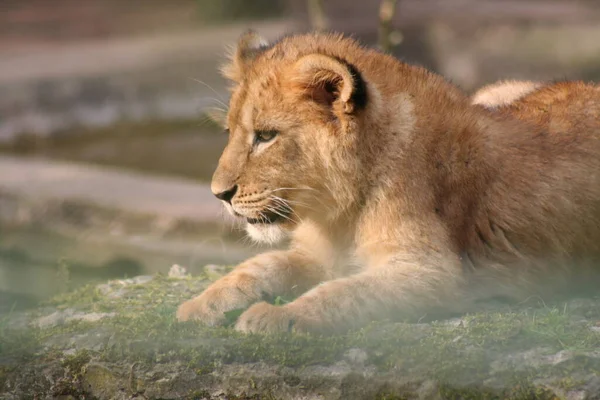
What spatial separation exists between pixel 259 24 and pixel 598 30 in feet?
13.1

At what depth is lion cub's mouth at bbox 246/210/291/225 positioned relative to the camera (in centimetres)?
396

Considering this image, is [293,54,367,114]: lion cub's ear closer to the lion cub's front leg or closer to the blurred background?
the lion cub's front leg

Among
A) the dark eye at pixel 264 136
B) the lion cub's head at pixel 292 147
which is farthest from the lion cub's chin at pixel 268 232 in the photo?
the dark eye at pixel 264 136

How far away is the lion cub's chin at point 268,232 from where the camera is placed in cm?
402

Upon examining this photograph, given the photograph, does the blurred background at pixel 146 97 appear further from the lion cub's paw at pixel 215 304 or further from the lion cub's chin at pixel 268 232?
the lion cub's chin at pixel 268 232

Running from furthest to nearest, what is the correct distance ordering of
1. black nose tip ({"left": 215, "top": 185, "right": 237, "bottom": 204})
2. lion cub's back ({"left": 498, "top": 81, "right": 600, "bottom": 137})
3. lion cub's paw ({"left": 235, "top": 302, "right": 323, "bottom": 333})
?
lion cub's back ({"left": 498, "top": 81, "right": 600, "bottom": 137}), black nose tip ({"left": 215, "top": 185, "right": 237, "bottom": 204}), lion cub's paw ({"left": 235, "top": 302, "right": 323, "bottom": 333})

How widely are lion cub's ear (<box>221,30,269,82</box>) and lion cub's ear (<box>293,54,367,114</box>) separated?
1.46 feet

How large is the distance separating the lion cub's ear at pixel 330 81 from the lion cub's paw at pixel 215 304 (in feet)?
2.58

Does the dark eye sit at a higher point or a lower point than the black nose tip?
higher

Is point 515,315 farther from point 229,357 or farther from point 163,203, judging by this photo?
point 163,203

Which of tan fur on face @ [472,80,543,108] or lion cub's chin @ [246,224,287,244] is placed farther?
tan fur on face @ [472,80,543,108]

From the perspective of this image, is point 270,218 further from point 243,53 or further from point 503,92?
point 503,92

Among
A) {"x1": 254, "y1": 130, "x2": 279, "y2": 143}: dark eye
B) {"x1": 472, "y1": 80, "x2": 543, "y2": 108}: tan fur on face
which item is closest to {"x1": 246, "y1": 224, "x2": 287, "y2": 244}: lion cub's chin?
{"x1": 254, "y1": 130, "x2": 279, "y2": 143}: dark eye

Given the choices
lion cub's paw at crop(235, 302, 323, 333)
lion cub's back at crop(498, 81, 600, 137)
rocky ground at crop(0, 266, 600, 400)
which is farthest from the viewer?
lion cub's back at crop(498, 81, 600, 137)
